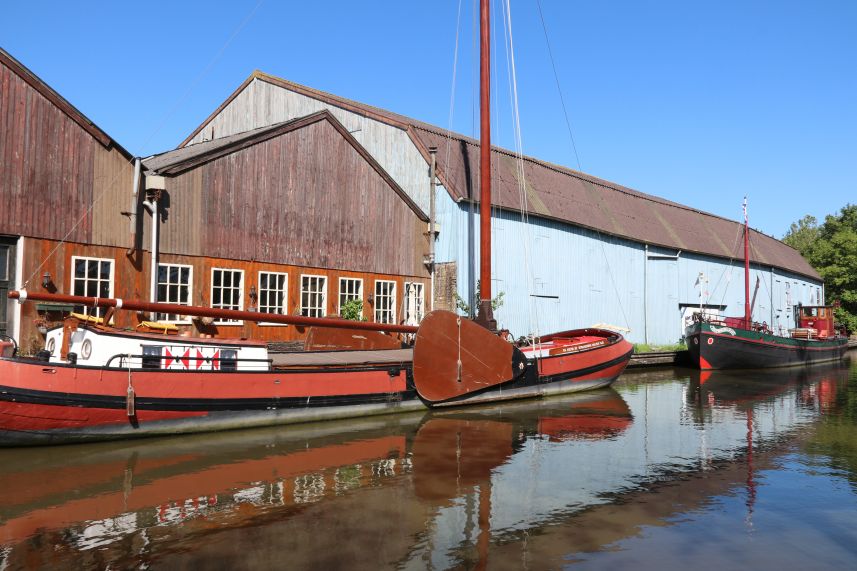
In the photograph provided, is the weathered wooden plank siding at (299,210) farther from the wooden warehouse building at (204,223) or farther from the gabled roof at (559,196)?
the gabled roof at (559,196)

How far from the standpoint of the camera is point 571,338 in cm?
2300

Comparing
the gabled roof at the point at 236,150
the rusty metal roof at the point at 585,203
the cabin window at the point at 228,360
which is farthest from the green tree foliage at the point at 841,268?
the cabin window at the point at 228,360

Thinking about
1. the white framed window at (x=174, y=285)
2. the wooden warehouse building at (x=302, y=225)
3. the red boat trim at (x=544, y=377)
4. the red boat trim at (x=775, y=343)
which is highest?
the wooden warehouse building at (x=302, y=225)

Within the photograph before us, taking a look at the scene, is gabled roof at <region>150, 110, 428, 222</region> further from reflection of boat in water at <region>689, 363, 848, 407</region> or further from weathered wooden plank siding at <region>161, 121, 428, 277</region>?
reflection of boat in water at <region>689, 363, 848, 407</region>

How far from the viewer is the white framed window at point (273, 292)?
62.9 ft

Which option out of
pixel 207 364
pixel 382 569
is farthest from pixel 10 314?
pixel 382 569

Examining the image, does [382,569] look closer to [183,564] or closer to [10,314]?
[183,564]

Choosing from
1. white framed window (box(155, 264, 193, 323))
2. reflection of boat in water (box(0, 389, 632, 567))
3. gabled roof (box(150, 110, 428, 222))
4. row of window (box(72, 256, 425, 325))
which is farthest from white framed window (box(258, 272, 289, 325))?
reflection of boat in water (box(0, 389, 632, 567))

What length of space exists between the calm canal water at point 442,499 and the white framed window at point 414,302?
902 cm

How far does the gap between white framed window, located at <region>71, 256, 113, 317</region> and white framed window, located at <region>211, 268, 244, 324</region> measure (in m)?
2.74

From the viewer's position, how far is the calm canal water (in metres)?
6.66

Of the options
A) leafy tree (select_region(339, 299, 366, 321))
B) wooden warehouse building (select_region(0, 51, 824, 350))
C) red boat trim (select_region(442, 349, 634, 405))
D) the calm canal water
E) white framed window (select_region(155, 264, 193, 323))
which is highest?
wooden warehouse building (select_region(0, 51, 824, 350))

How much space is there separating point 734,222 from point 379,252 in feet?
120

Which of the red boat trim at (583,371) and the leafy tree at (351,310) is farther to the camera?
the leafy tree at (351,310)
